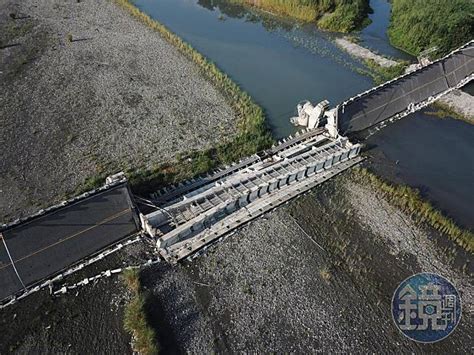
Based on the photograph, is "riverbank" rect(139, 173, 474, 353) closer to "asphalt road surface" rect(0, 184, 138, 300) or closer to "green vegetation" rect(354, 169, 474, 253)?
"green vegetation" rect(354, 169, 474, 253)

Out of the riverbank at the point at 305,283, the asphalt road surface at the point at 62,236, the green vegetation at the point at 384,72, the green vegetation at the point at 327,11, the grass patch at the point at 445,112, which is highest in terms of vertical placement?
the green vegetation at the point at 327,11

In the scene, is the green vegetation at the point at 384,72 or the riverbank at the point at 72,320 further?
the green vegetation at the point at 384,72

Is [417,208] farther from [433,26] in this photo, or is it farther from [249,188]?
[433,26]

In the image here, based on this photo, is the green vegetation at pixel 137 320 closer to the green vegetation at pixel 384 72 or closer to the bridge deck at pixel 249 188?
the bridge deck at pixel 249 188

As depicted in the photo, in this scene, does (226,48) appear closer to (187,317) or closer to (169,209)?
(169,209)

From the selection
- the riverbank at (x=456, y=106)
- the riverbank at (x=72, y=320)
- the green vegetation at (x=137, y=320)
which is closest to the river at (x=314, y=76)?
the riverbank at (x=456, y=106)
